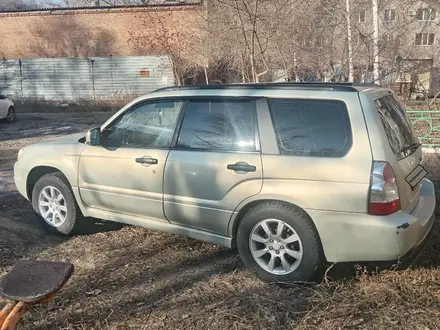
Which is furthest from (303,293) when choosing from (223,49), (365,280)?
(223,49)

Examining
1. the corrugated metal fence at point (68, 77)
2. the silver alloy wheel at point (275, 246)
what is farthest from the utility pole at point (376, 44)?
the corrugated metal fence at point (68, 77)

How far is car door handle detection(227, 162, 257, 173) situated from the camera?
13.0 ft

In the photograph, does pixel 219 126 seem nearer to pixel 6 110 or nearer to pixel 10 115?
pixel 6 110

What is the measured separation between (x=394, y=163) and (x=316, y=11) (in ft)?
24.3

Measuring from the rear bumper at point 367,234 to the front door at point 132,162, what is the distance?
161 centimetres

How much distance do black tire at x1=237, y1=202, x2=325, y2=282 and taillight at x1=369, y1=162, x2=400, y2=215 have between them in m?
0.53

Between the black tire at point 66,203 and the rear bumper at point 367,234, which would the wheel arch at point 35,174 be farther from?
the rear bumper at point 367,234


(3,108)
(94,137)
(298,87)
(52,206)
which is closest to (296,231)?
(298,87)

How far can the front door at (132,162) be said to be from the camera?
14.9 feet

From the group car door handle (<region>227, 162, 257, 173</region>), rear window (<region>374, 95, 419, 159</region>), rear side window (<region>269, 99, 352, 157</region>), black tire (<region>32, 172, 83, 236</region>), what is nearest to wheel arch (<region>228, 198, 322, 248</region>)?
car door handle (<region>227, 162, 257, 173</region>)

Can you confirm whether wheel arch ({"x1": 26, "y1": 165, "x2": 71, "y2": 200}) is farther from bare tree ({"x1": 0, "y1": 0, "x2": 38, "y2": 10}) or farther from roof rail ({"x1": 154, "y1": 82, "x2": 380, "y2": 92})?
bare tree ({"x1": 0, "y1": 0, "x2": 38, "y2": 10})

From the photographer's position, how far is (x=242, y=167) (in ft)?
13.1

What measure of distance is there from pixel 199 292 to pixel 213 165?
1.10 metres

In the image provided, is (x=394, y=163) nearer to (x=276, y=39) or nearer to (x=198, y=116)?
(x=198, y=116)
